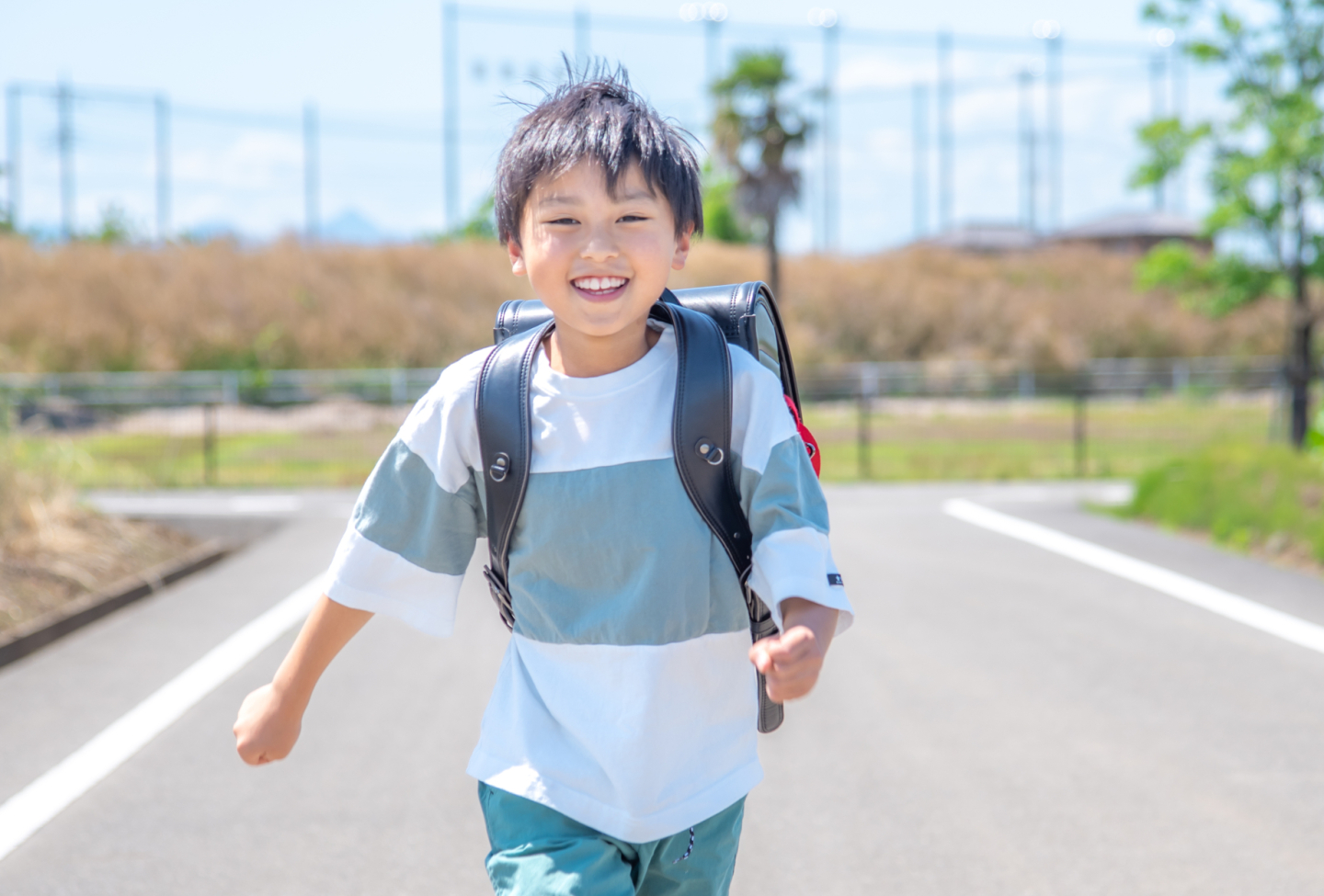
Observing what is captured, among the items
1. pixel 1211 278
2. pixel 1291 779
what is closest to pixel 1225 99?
pixel 1211 278

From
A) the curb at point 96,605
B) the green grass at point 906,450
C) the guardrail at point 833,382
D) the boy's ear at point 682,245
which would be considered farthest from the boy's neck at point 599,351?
the guardrail at point 833,382

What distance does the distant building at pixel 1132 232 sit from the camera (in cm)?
5409

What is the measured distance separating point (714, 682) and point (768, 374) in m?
0.48

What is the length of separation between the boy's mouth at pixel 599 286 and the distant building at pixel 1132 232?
175 feet

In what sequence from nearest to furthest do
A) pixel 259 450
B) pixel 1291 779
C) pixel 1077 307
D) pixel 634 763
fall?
pixel 634 763
pixel 1291 779
pixel 259 450
pixel 1077 307

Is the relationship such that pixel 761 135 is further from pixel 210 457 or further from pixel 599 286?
pixel 599 286

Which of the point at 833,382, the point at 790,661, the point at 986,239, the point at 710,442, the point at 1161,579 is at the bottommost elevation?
the point at 1161,579

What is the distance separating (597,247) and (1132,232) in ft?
193

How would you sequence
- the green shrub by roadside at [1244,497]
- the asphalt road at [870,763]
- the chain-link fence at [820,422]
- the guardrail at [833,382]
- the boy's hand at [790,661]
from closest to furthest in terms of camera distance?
the boy's hand at [790,661] → the asphalt road at [870,763] → the green shrub by roadside at [1244,497] → the chain-link fence at [820,422] → the guardrail at [833,382]

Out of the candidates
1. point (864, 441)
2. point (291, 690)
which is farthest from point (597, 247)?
point (864, 441)

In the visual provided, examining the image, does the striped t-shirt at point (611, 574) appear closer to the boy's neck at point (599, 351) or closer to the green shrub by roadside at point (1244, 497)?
the boy's neck at point (599, 351)

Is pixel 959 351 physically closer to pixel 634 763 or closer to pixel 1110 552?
pixel 1110 552

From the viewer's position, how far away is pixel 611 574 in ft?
6.40

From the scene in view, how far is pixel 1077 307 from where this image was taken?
4106 centimetres
